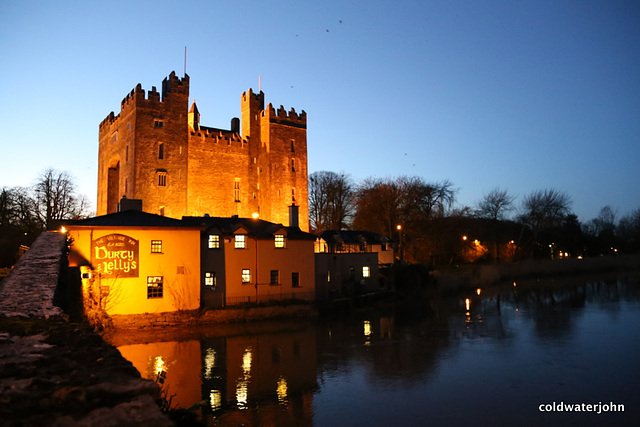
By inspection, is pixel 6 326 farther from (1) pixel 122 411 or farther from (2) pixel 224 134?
(2) pixel 224 134

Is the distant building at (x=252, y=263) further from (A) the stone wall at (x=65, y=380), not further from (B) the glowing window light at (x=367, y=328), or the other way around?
(A) the stone wall at (x=65, y=380)

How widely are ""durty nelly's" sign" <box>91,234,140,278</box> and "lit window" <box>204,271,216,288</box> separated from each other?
428 centimetres

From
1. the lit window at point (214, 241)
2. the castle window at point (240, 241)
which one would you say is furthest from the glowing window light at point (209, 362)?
the castle window at point (240, 241)

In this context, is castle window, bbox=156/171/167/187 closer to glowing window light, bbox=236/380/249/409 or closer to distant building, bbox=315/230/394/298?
distant building, bbox=315/230/394/298

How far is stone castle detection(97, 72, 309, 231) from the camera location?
45219 mm

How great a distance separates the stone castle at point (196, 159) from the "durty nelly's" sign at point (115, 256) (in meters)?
20.6

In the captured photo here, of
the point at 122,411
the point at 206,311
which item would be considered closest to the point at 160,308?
the point at 206,311

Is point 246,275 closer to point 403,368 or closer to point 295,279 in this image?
point 295,279

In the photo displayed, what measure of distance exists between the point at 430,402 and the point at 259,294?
17269mm

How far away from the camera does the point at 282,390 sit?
14789mm

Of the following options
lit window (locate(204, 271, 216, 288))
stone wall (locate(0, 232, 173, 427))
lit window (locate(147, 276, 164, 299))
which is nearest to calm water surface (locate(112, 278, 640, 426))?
lit window (locate(147, 276, 164, 299))

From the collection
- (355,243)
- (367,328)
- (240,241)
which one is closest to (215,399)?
(367,328)

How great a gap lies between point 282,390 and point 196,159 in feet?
126

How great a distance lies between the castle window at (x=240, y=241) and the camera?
2911cm
